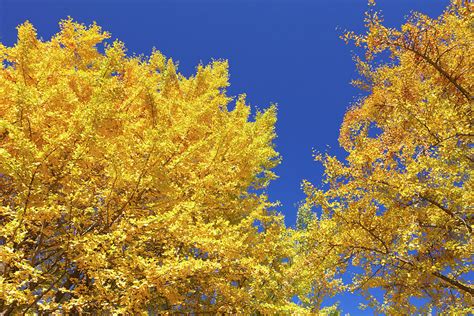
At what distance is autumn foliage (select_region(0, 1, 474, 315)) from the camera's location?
4.12 metres

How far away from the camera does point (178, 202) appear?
518 cm

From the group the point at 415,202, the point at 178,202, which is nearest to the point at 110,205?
the point at 178,202

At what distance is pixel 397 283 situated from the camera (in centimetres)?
668

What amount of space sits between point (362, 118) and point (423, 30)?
207 inches

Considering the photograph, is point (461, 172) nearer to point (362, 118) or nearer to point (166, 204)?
point (166, 204)

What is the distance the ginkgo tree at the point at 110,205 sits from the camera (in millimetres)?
3959

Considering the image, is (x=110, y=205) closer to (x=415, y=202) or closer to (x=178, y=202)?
(x=178, y=202)

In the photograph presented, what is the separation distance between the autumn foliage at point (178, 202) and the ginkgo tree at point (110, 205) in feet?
0.10

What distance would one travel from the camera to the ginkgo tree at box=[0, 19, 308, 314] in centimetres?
396

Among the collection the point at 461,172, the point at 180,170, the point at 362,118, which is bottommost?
the point at 180,170

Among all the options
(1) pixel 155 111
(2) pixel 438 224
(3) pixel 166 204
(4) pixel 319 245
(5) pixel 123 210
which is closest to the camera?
(5) pixel 123 210

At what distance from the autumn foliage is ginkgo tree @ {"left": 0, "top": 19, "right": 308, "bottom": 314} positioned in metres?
0.03

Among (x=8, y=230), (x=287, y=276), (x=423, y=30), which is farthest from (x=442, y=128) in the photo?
(x=8, y=230)

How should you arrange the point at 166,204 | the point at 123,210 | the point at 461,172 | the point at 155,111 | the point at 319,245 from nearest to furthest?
the point at 123,210 < the point at 166,204 < the point at 461,172 < the point at 319,245 < the point at 155,111
